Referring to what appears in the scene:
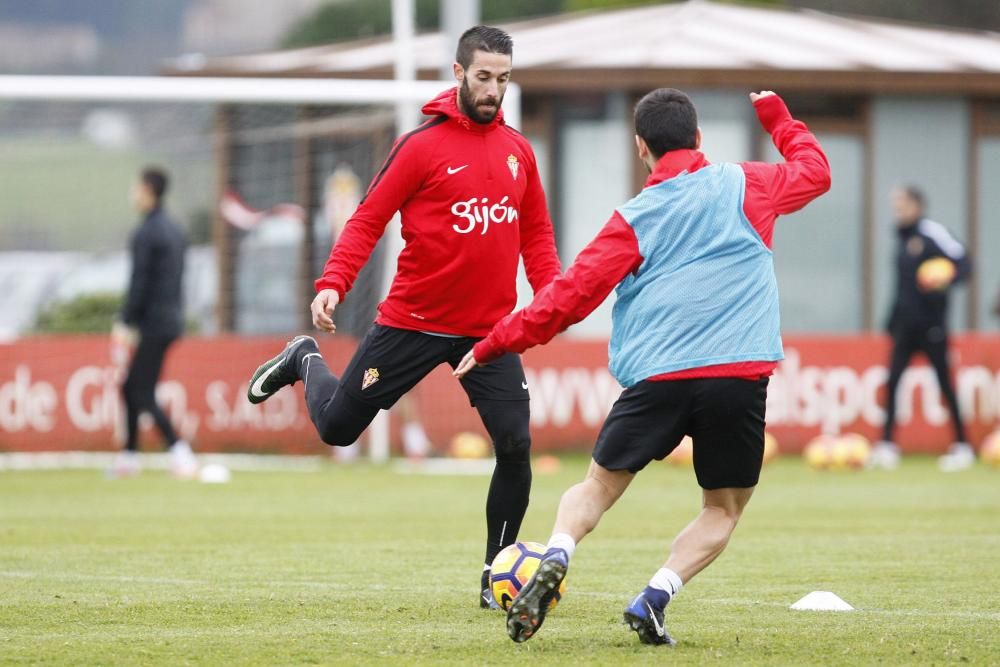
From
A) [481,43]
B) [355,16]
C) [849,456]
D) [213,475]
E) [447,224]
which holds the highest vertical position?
[355,16]

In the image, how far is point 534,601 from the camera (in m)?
6.02

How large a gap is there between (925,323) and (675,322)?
36.2 ft

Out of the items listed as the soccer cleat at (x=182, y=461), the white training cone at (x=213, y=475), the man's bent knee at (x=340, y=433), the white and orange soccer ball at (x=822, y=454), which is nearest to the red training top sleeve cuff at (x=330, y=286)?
the man's bent knee at (x=340, y=433)

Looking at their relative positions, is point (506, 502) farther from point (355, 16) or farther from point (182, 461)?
point (355, 16)

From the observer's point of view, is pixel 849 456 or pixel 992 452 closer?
pixel 849 456

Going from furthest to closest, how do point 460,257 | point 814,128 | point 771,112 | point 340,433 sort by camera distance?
point 814,128 → point 340,433 → point 460,257 → point 771,112

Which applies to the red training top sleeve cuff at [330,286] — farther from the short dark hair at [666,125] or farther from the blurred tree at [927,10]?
the blurred tree at [927,10]

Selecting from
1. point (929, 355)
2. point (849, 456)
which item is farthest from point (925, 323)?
point (849, 456)

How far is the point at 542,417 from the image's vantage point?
59.7 feet

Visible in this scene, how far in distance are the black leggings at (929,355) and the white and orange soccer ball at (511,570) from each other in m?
10.2

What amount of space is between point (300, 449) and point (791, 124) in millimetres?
11989

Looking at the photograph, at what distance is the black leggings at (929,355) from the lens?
1684 centimetres

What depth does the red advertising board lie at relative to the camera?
Answer: 18.1 meters

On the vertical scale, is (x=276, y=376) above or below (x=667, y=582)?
above
